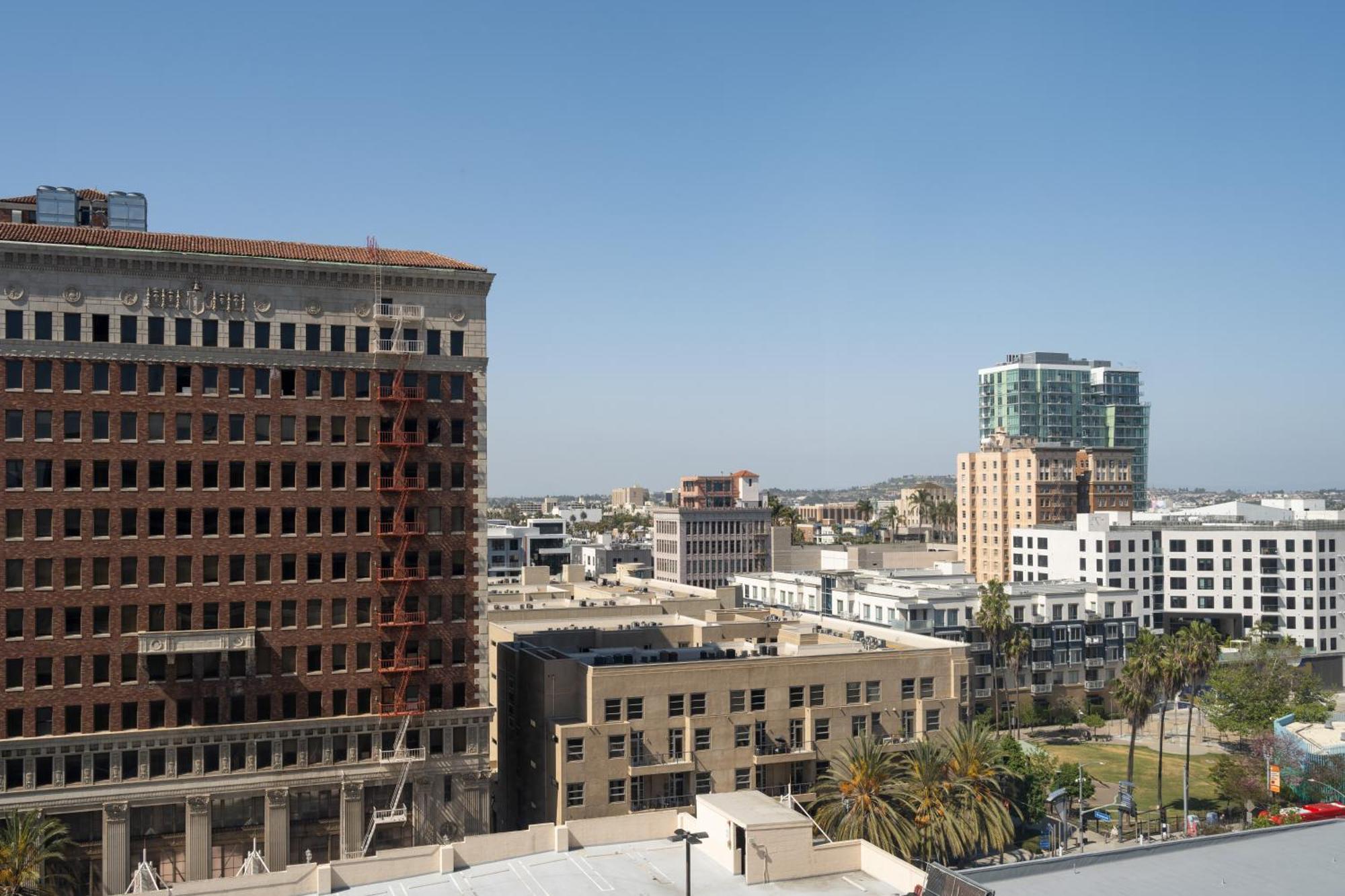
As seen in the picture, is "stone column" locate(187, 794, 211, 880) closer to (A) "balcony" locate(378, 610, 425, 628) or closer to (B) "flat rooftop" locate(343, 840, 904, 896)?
(A) "balcony" locate(378, 610, 425, 628)

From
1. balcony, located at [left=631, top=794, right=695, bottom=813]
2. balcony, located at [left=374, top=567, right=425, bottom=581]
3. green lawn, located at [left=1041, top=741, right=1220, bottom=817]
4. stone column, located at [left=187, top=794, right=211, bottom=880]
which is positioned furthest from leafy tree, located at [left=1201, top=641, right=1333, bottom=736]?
stone column, located at [left=187, top=794, right=211, bottom=880]

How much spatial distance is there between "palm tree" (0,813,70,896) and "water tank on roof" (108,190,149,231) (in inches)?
1729

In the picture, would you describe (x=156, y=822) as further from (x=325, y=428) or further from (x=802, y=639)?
(x=802, y=639)

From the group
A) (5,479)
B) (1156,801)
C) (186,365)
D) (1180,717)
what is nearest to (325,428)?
(186,365)

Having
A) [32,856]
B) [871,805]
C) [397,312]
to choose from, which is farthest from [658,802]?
[397,312]

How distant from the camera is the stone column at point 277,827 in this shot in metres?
72.4

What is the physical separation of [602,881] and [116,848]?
3472cm

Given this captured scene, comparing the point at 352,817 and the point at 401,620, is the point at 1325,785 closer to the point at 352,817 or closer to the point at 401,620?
the point at 401,620

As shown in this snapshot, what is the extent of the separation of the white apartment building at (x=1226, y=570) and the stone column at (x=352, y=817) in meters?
125

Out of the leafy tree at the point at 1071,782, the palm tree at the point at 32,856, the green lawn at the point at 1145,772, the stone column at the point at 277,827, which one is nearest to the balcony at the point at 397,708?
the stone column at the point at 277,827

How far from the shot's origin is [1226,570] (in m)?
170

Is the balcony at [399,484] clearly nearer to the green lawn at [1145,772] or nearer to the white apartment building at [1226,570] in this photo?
the green lawn at [1145,772]

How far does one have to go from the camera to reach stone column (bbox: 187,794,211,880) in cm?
7038

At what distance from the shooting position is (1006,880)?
51.9m
